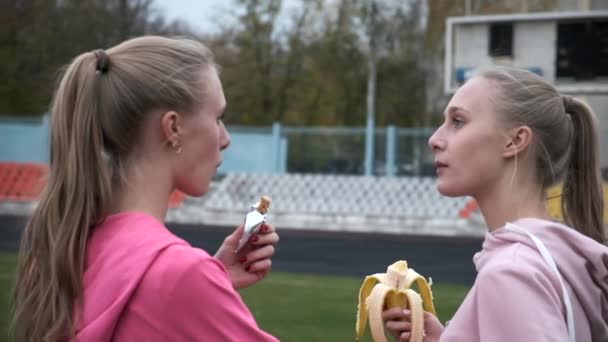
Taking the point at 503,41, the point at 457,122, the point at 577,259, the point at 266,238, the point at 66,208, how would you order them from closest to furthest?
the point at 66,208 → the point at 577,259 → the point at 266,238 → the point at 457,122 → the point at 503,41

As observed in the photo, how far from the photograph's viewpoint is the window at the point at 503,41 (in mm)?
21812

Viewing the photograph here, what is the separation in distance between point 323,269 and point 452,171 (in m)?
11.6

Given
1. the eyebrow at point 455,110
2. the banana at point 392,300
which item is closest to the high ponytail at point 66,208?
the banana at point 392,300

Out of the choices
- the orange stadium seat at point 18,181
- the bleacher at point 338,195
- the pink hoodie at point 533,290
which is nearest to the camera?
the pink hoodie at point 533,290

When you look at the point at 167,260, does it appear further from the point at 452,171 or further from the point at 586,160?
the point at 586,160

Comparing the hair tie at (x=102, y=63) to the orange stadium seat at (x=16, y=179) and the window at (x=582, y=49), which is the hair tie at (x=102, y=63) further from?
the orange stadium seat at (x=16, y=179)

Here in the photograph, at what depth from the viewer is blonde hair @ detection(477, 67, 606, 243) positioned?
2299 millimetres

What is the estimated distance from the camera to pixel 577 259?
211cm

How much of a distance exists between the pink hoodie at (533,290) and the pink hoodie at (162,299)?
1.61ft

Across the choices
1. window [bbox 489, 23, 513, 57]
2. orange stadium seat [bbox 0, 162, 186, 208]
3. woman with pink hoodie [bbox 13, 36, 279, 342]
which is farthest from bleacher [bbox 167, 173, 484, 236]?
woman with pink hoodie [bbox 13, 36, 279, 342]

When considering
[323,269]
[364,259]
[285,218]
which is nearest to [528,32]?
[285,218]

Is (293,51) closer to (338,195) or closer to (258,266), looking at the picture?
(338,195)

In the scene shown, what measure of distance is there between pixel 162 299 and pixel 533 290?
2.40 feet

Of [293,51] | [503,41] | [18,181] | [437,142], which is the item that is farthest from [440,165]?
[293,51]
